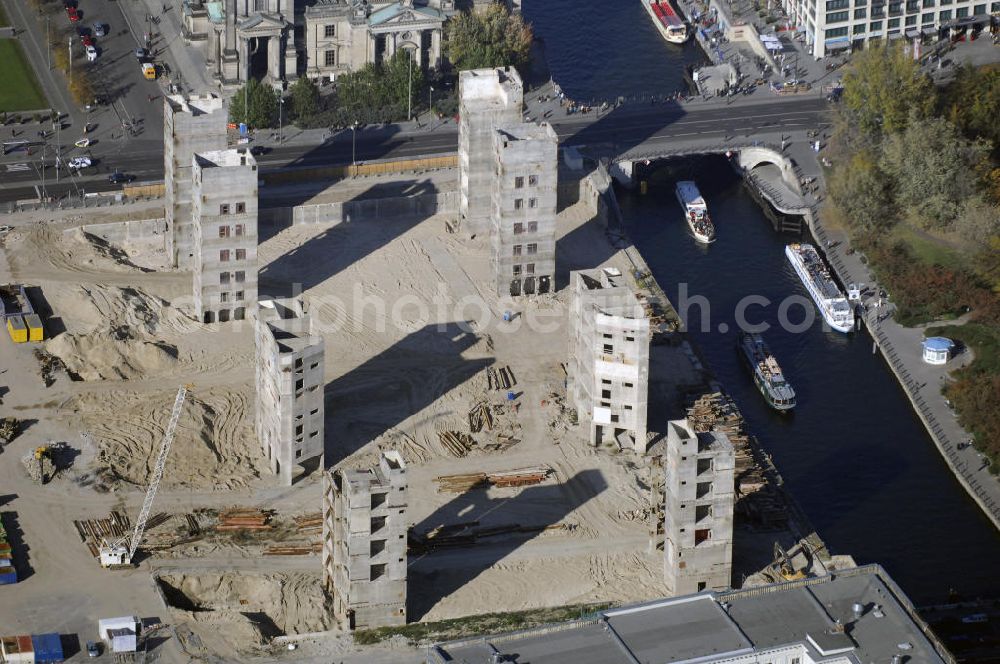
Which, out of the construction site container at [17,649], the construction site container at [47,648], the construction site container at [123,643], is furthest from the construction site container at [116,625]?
the construction site container at [17,649]

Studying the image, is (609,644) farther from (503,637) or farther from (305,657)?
(305,657)

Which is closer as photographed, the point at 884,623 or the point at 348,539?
the point at 884,623

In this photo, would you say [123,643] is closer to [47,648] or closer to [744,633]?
[47,648]

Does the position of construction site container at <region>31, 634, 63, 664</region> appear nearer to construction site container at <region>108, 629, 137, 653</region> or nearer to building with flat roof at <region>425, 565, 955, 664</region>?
construction site container at <region>108, 629, 137, 653</region>

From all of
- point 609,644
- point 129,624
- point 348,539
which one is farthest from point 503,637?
point 129,624

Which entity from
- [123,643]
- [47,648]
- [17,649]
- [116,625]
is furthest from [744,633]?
[17,649]

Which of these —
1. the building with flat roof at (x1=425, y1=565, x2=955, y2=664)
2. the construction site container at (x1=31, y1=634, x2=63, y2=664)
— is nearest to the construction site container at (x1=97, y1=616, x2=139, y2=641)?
the construction site container at (x1=31, y1=634, x2=63, y2=664)

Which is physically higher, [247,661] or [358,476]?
[358,476]
